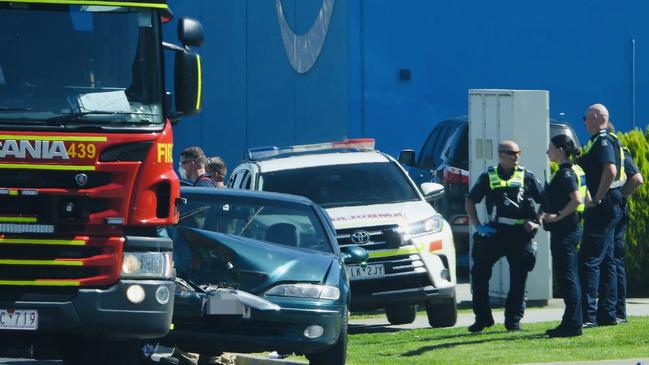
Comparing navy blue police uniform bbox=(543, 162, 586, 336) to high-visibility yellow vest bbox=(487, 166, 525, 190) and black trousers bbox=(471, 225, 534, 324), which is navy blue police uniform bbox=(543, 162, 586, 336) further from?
black trousers bbox=(471, 225, 534, 324)

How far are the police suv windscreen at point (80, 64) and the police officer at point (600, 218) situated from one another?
5.05 meters

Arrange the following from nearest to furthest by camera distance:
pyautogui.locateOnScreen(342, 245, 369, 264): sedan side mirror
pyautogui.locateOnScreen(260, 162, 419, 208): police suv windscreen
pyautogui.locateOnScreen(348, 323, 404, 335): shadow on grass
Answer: pyautogui.locateOnScreen(342, 245, 369, 264): sedan side mirror
pyautogui.locateOnScreen(348, 323, 404, 335): shadow on grass
pyautogui.locateOnScreen(260, 162, 419, 208): police suv windscreen

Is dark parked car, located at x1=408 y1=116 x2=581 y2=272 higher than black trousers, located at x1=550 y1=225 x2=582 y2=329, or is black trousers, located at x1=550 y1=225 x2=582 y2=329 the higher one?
dark parked car, located at x1=408 y1=116 x2=581 y2=272

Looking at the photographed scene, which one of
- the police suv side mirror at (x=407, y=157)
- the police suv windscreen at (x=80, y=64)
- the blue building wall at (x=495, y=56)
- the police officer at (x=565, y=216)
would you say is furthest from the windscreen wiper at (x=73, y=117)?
the blue building wall at (x=495, y=56)

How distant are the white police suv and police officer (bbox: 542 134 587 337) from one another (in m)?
1.59

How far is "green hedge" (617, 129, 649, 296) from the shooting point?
19219 millimetres

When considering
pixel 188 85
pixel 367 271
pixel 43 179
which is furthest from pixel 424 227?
pixel 43 179

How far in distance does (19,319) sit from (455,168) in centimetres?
1007

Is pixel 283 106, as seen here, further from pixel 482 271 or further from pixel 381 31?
pixel 482 271

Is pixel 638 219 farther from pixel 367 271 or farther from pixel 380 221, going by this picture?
pixel 367 271

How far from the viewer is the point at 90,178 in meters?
11.4

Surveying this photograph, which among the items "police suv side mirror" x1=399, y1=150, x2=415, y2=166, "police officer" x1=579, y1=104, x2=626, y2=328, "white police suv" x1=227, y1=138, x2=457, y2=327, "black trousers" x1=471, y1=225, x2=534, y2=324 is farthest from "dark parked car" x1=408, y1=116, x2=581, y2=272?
"black trousers" x1=471, y1=225, x2=534, y2=324

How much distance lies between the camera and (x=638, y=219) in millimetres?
19250

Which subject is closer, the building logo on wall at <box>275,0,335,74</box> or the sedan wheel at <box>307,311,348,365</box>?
the sedan wheel at <box>307,311,348,365</box>
